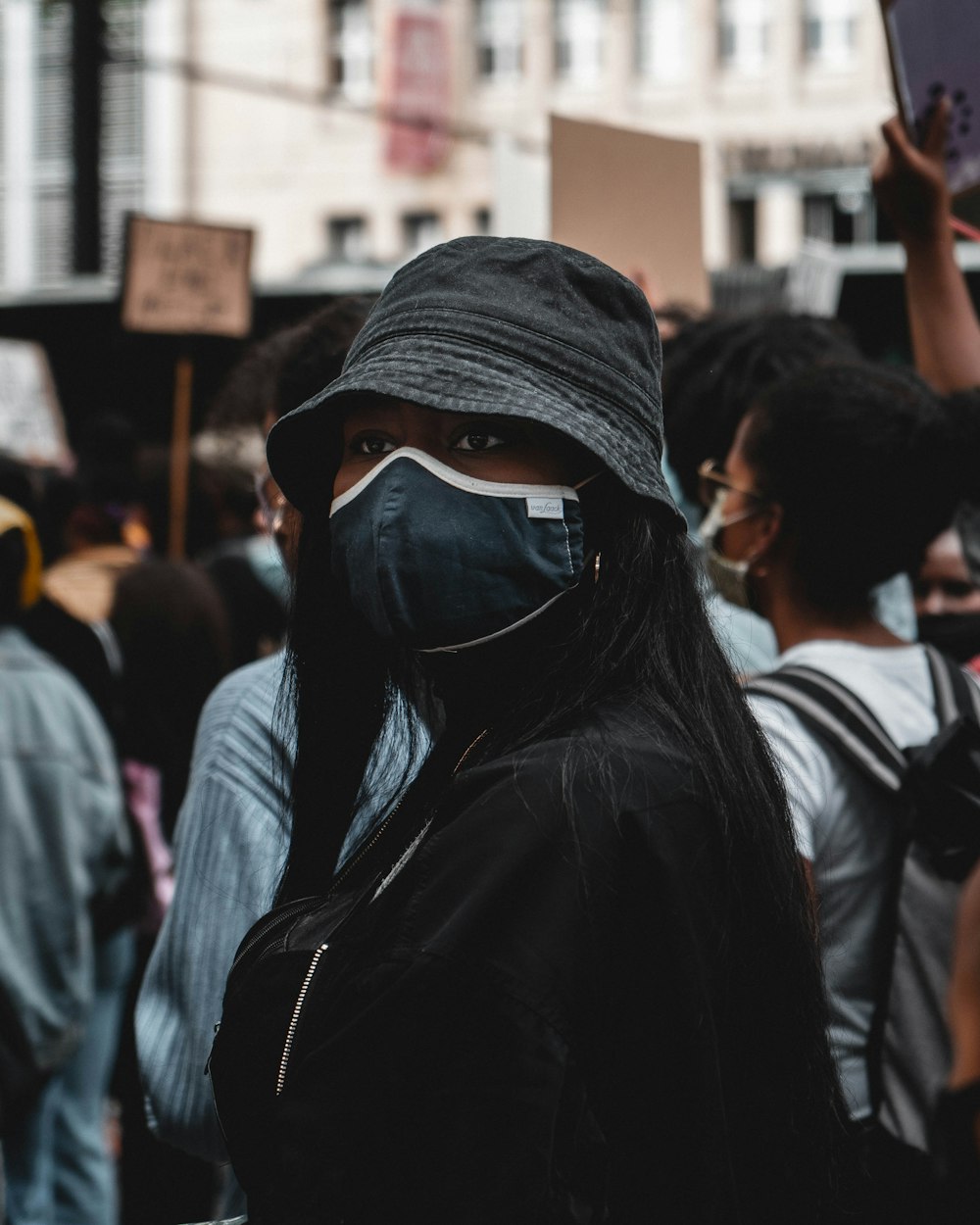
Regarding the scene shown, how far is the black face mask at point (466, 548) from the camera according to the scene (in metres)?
1.40

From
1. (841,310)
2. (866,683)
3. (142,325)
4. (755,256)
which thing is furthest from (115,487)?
(755,256)

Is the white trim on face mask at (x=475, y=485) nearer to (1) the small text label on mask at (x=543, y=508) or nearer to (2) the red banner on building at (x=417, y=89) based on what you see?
(1) the small text label on mask at (x=543, y=508)

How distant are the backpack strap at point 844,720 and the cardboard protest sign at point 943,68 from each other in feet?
3.15

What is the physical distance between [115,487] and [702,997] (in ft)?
13.9

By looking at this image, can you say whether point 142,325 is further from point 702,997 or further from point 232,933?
point 702,997

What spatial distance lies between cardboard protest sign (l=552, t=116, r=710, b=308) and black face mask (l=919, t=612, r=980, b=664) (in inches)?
37.5

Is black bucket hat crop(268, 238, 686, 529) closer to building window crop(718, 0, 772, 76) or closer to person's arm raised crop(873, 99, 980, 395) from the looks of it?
person's arm raised crop(873, 99, 980, 395)

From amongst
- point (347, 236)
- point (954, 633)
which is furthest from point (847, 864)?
point (347, 236)

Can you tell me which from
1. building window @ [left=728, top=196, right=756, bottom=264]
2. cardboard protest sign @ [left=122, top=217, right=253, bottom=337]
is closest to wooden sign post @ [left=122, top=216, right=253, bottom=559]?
cardboard protest sign @ [left=122, top=217, right=253, bottom=337]

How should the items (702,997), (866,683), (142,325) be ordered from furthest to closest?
(142,325) → (866,683) → (702,997)

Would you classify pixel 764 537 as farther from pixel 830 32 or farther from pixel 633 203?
pixel 830 32

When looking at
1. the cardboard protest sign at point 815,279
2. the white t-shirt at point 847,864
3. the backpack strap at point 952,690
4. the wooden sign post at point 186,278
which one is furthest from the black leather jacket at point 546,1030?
the wooden sign post at point 186,278

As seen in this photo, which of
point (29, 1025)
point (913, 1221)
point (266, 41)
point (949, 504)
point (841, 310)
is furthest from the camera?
point (266, 41)

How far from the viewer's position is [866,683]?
6.89 ft
